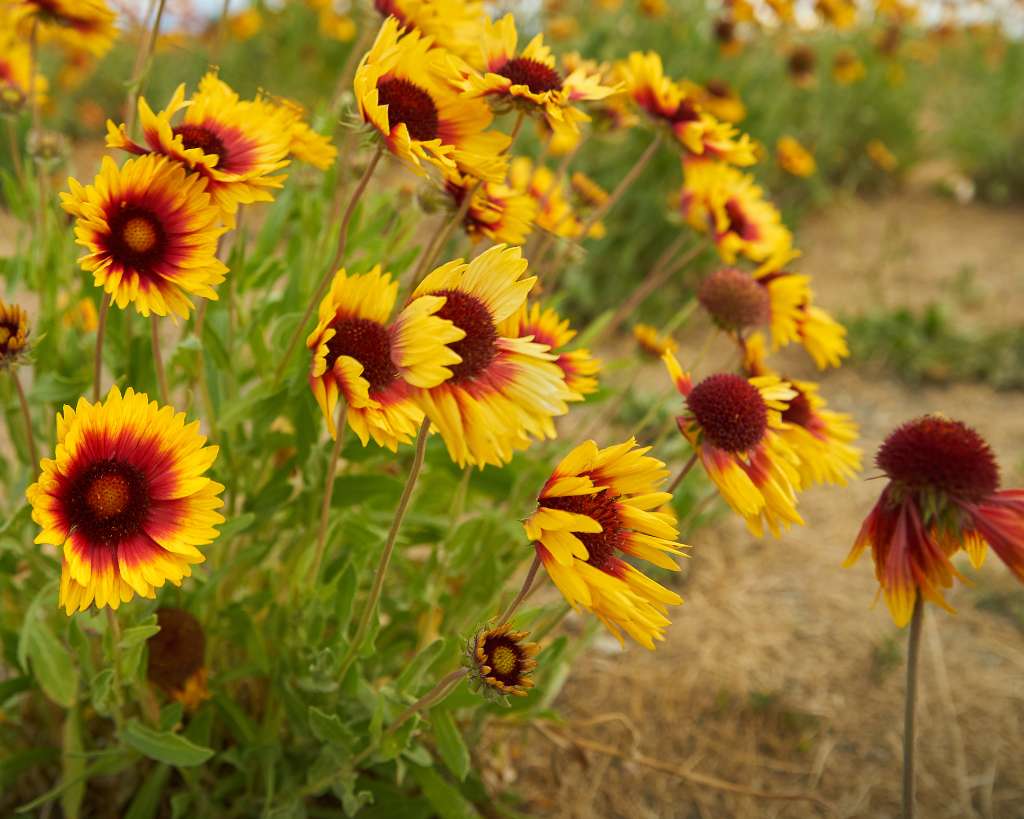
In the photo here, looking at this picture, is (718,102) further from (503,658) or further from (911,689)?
(503,658)

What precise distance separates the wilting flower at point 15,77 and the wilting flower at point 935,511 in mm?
1500

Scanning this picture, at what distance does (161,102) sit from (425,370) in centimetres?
521

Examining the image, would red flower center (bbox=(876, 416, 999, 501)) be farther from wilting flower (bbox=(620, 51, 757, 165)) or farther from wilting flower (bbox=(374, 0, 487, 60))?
wilting flower (bbox=(374, 0, 487, 60))

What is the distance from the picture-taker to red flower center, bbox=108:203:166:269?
3.06ft

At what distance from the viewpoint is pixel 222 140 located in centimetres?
105

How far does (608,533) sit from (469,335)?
0.25 m

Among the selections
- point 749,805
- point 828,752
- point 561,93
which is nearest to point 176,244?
point 561,93

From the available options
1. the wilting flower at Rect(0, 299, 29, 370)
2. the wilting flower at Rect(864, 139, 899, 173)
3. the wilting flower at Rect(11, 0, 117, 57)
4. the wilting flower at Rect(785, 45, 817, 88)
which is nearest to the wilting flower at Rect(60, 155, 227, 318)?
the wilting flower at Rect(0, 299, 29, 370)

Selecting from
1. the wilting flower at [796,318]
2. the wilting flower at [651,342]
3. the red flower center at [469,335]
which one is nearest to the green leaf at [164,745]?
the red flower center at [469,335]

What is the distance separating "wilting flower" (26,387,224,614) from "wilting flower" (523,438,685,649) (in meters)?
0.33

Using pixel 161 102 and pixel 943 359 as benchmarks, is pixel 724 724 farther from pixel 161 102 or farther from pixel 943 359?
pixel 161 102

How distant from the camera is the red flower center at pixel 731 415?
3.57 feet

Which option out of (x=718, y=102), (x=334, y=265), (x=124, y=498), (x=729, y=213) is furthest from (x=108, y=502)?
(x=718, y=102)

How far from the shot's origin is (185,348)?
4.14 feet
